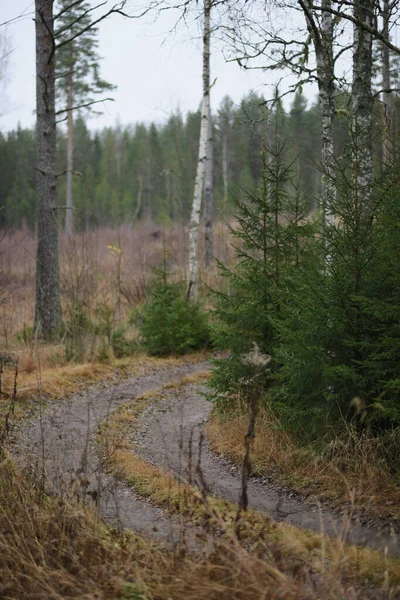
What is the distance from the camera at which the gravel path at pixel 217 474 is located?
4484mm

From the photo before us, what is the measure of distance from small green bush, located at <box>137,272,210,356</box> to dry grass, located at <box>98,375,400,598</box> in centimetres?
468

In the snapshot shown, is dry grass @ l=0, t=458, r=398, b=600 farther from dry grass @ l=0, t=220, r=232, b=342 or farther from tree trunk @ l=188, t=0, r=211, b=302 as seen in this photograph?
tree trunk @ l=188, t=0, r=211, b=302

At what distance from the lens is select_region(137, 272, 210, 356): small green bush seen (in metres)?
13.4

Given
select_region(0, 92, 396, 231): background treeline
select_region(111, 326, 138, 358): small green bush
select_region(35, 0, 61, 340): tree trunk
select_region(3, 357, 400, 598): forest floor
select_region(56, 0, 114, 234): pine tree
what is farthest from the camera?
select_region(0, 92, 396, 231): background treeline

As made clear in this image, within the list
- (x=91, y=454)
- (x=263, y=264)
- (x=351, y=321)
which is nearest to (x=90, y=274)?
(x=263, y=264)

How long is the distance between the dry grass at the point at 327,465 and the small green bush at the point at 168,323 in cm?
588

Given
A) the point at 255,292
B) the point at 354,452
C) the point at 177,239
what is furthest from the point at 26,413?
the point at 177,239

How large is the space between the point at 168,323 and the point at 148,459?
20.7 ft

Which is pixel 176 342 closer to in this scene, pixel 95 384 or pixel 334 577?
pixel 95 384

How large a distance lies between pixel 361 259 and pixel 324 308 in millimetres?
638

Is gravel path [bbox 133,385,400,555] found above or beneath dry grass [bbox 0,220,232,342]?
beneath

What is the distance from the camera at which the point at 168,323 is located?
13.4 m

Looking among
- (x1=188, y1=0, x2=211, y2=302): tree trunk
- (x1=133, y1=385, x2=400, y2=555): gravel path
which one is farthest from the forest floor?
(x1=188, y1=0, x2=211, y2=302): tree trunk

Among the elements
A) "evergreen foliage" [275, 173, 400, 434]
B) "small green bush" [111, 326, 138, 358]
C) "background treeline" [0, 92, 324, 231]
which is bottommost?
"small green bush" [111, 326, 138, 358]
